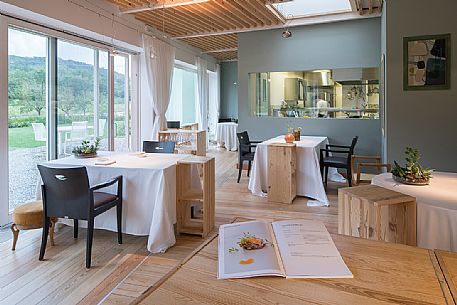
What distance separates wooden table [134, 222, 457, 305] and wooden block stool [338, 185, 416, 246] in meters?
1.01

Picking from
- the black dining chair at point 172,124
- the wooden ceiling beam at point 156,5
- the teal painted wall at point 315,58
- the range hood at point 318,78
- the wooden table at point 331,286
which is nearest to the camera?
the wooden table at point 331,286

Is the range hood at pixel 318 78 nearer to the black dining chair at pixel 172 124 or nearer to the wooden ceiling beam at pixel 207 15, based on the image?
the wooden ceiling beam at pixel 207 15

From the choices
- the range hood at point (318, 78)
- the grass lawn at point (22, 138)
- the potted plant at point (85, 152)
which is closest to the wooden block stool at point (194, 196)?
the potted plant at point (85, 152)

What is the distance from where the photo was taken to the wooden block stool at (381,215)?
6.79ft

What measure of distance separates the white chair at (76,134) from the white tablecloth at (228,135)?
238 inches

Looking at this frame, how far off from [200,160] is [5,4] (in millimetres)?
2717

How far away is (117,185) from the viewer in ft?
11.7

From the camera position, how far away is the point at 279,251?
109 centimetres

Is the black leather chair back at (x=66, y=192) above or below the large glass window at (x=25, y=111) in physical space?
below

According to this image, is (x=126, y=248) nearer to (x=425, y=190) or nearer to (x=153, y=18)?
(x=425, y=190)

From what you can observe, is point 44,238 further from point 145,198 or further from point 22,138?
point 22,138

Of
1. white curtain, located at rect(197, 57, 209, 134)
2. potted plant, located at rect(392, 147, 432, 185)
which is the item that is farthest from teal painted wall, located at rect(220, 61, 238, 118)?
potted plant, located at rect(392, 147, 432, 185)

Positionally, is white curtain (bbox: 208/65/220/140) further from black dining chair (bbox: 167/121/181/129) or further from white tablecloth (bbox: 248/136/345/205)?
white tablecloth (bbox: 248/136/345/205)

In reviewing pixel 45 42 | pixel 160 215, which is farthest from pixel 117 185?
pixel 45 42
